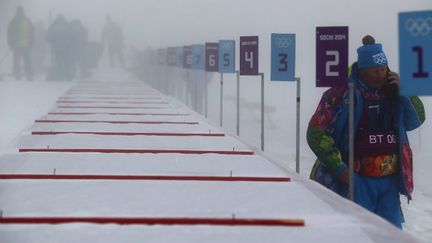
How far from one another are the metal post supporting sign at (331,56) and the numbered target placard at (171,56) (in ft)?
40.5

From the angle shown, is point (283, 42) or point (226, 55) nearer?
point (283, 42)

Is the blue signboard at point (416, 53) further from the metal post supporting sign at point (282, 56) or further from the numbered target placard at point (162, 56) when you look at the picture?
the numbered target placard at point (162, 56)

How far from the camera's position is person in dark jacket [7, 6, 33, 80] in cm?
2406

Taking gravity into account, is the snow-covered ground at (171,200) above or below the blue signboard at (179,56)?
below

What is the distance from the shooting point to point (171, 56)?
18.0m

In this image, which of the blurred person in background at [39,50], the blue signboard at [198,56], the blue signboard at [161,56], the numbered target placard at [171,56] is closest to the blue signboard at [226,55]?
the blue signboard at [198,56]

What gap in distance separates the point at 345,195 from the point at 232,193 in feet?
3.61

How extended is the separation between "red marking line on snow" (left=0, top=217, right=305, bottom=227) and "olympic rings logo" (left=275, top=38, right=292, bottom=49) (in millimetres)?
4173

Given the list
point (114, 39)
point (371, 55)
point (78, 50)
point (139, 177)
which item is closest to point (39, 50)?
point (114, 39)

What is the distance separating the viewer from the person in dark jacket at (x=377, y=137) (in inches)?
176

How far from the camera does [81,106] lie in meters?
11.7

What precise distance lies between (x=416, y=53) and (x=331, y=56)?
152 cm

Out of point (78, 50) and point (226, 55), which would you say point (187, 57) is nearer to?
point (226, 55)

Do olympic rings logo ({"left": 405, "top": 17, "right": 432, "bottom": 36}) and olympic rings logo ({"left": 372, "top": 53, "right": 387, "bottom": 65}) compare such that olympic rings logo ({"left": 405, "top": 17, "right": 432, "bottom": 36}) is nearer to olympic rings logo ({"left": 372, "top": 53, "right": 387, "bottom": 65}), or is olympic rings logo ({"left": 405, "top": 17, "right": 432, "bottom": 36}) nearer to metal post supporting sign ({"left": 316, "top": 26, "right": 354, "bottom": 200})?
olympic rings logo ({"left": 372, "top": 53, "right": 387, "bottom": 65})
